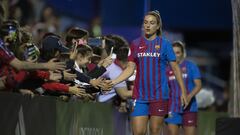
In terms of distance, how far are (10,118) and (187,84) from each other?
5.40 metres

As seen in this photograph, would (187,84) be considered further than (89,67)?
Yes

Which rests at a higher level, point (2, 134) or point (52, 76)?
point (52, 76)

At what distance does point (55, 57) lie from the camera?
1095 centimetres

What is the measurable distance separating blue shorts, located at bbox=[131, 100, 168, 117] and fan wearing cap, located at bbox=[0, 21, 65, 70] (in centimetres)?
194

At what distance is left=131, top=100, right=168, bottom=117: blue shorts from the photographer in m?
11.4

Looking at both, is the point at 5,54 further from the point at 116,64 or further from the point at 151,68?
the point at 116,64

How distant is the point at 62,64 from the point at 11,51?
95cm

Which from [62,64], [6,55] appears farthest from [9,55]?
[62,64]

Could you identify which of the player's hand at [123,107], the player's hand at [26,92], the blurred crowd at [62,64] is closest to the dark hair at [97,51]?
the blurred crowd at [62,64]

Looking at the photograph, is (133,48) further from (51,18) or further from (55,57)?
(51,18)

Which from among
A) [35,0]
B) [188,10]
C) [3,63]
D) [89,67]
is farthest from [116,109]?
[188,10]

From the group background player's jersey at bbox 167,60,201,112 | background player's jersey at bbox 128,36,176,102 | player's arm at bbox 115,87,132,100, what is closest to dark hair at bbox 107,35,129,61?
player's arm at bbox 115,87,132,100

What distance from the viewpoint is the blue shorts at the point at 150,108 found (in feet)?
37.2

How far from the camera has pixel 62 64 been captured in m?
9.54
